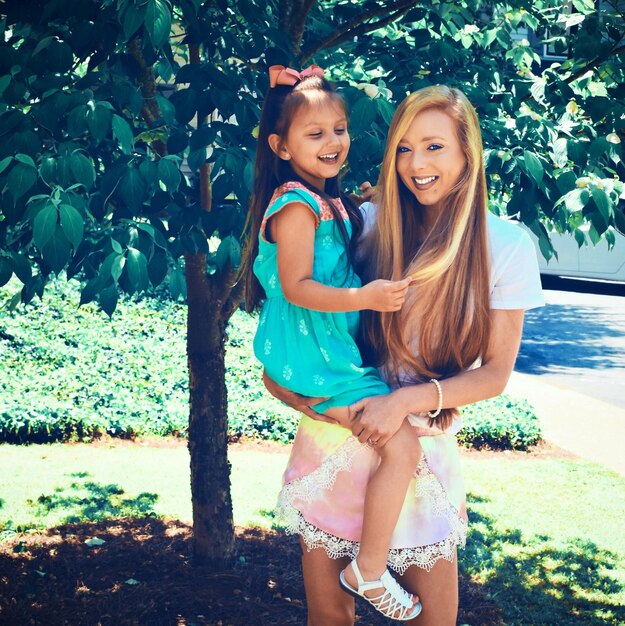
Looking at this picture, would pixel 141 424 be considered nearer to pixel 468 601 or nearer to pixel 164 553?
pixel 164 553

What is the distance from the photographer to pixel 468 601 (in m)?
4.59

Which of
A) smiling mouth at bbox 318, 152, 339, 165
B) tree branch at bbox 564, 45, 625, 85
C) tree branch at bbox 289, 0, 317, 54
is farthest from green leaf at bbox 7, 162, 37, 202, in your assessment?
tree branch at bbox 564, 45, 625, 85

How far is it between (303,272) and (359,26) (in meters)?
2.29

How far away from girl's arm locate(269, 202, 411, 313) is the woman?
6.1 inches

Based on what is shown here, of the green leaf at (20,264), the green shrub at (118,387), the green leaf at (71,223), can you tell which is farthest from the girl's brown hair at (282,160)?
the green shrub at (118,387)

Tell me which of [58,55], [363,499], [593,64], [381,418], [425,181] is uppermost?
[593,64]

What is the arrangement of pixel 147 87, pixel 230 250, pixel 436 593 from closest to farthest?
pixel 436 593
pixel 230 250
pixel 147 87

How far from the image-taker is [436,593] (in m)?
2.34

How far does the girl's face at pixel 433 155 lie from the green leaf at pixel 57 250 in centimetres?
102

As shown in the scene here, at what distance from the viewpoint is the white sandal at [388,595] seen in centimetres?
223

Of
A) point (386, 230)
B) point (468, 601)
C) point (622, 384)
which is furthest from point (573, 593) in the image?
point (622, 384)

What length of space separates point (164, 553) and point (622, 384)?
679cm

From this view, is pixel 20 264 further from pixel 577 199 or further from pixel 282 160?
pixel 577 199

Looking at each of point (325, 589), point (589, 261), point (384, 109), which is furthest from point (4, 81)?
point (589, 261)
